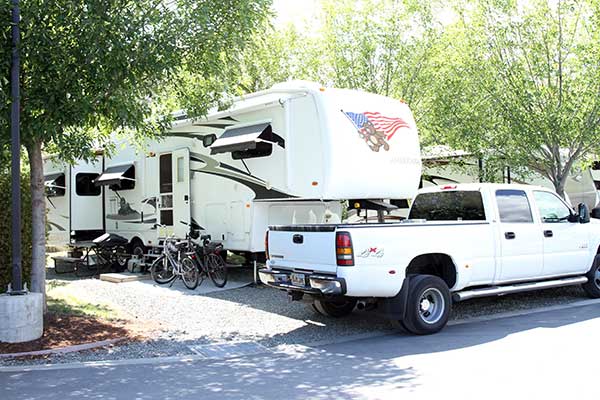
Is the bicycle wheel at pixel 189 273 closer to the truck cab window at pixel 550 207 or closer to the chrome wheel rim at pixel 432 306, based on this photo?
the chrome wheel rim at pixel 432 306

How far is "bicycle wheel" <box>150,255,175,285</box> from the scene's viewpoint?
40.1ft

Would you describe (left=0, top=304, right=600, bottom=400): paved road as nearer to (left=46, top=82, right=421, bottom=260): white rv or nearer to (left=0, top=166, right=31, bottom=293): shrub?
(left=46, top=82, right=421, bottom=260): white rv

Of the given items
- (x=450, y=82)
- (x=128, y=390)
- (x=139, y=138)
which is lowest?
(x=128, y=390)

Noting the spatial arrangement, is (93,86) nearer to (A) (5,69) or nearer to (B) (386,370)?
(A) (5,69)

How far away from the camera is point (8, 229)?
9141 millimetres

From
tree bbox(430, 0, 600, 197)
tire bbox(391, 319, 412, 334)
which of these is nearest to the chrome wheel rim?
tire bbox(391, 319, 412, 334)

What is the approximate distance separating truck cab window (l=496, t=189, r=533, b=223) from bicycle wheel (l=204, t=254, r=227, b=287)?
539 cm

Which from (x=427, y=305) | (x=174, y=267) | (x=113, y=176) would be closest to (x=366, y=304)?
(x=427, y=305)

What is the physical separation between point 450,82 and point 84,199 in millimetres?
9538

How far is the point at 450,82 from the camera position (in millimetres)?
14484

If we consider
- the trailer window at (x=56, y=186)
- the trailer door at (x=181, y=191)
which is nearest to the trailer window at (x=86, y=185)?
the trailer window at (x=56, y=186)

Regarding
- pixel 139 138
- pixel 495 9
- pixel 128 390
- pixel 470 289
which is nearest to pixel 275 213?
pixel 139 138

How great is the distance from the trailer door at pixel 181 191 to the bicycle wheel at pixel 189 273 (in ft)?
3.81

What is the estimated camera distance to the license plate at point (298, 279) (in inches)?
307
